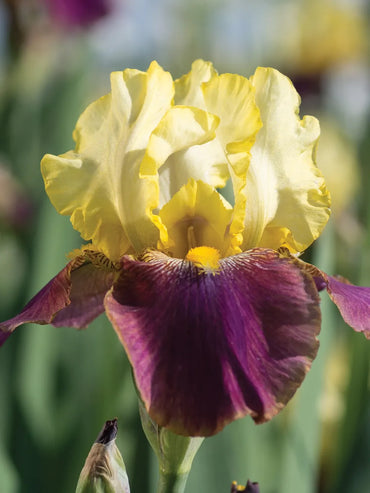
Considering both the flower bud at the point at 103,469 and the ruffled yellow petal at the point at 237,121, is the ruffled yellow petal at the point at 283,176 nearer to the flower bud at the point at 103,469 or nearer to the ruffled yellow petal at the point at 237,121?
the ruffled yellow petal at the point at 237,121

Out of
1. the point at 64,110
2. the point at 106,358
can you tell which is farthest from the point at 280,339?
the point at 64,110

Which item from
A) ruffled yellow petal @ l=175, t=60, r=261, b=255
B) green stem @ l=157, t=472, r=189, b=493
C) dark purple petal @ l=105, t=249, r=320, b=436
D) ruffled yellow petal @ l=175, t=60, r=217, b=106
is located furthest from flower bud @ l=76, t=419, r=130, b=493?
ruffled yellow petal @ l=175, t=60, r=217, b=106

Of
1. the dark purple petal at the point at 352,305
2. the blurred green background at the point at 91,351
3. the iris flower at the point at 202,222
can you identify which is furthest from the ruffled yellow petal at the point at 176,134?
the blurred green background at the point at 91,351

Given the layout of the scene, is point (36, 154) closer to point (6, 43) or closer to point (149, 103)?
point (6, 43)

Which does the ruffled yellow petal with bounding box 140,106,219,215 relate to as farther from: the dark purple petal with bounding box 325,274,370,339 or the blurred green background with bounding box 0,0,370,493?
the blurred green background with bounding box 0,0,370,493

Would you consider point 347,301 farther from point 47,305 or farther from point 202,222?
point 47,305

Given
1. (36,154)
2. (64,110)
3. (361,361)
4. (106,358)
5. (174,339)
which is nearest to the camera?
(174,339)

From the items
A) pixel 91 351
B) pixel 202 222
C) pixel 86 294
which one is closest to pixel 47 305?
pixel 86 294
